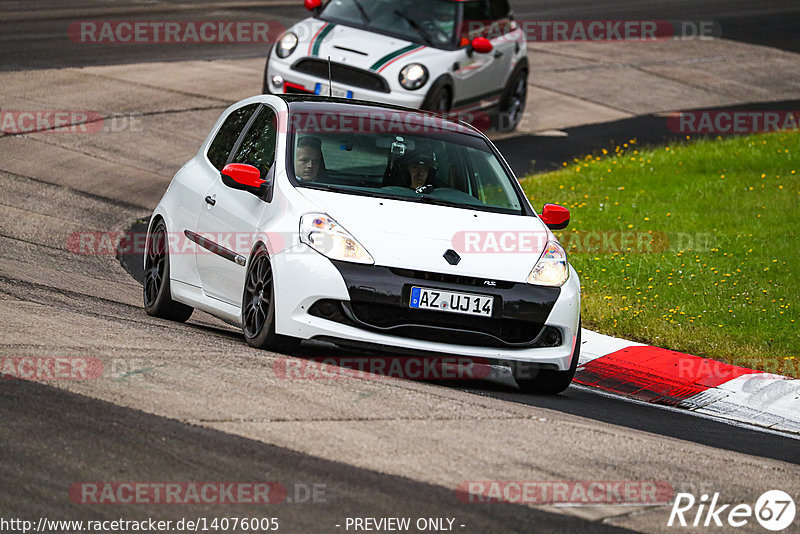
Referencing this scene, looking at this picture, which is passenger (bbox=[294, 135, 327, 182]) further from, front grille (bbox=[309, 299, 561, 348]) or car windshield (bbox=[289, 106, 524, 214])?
front grille (bbox=[309, 299, 561, 348])

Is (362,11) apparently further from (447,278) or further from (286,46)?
(447,278)

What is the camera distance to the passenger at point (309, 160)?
26.6ft

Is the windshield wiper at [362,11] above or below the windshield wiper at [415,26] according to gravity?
above

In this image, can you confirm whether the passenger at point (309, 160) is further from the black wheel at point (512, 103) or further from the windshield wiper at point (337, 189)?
the black wheel at point (512, 103)

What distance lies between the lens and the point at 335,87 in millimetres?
15625

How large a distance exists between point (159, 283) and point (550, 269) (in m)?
2.87

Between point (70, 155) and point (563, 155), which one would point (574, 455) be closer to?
point (70, 155)

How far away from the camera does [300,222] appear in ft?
24.7

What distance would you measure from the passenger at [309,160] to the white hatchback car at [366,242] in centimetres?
1

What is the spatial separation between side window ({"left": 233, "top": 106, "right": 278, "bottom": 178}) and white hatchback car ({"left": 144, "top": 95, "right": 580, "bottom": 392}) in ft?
0.06

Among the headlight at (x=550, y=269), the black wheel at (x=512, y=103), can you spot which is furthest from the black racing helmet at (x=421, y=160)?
the black wheel at (x=512, y=103)

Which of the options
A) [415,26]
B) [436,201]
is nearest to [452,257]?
[436,201]

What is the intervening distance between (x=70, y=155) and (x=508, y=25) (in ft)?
23.2

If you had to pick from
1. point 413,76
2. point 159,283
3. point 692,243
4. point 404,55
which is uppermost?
point 404,55
